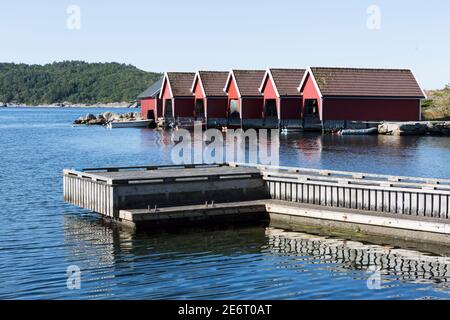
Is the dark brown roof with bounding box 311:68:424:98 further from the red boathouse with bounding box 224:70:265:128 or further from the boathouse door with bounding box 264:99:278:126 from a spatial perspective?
the red boathouse with bounding box 224:70:265:128

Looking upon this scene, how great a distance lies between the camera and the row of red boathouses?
267 feet

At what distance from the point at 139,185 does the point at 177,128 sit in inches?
2679

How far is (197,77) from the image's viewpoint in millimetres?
94562

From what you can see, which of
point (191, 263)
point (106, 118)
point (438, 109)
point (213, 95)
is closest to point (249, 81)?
point (213, 95)

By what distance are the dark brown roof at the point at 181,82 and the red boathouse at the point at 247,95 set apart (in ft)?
24.8

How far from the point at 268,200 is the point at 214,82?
6517 centimetres

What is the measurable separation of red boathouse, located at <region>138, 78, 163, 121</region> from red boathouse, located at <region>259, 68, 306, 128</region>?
2026 centimetres

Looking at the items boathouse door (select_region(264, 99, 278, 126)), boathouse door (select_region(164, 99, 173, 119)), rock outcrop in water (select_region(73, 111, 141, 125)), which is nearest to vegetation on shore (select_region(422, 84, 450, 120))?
boathouse door (select_region(264, 99, 278, 126))

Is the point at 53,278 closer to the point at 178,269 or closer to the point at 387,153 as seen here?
the point at 178,269

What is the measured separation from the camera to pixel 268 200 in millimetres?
29578

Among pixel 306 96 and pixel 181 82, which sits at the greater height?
pixel 181 82

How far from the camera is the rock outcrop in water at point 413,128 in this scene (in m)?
79.5

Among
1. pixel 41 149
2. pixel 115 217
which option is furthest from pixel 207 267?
pixel 41 149

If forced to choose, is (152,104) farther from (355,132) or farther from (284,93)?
(355,132)
